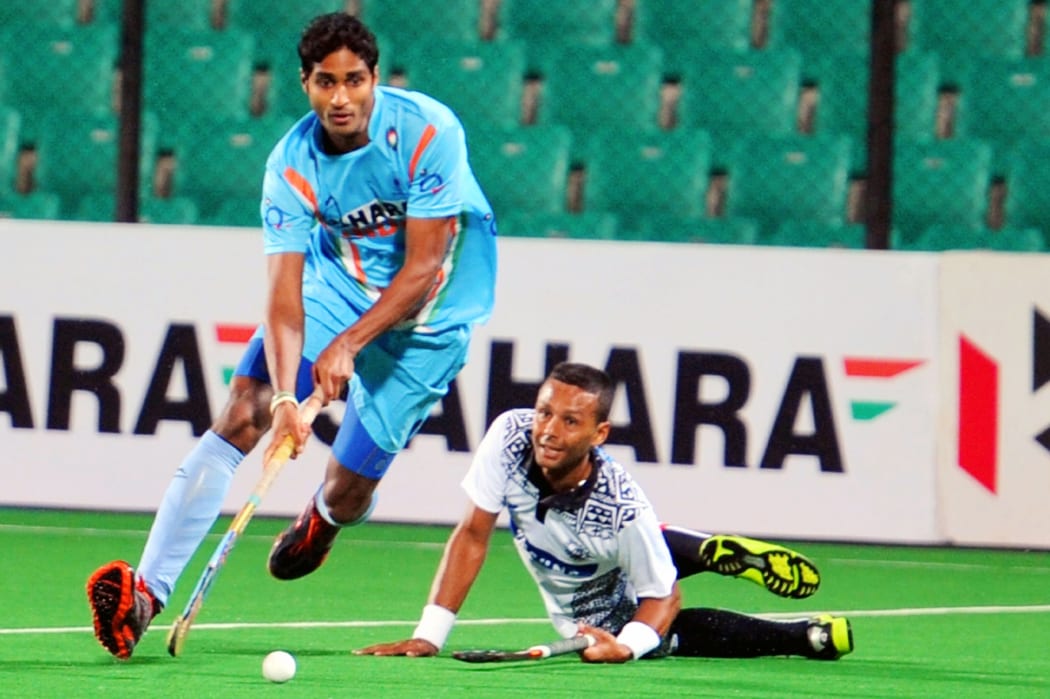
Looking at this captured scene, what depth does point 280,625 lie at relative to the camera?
659cm

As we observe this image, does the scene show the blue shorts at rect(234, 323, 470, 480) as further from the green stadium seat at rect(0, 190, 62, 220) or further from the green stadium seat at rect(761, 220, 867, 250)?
the green stadium seat at rect(0, 190, 62, 220)

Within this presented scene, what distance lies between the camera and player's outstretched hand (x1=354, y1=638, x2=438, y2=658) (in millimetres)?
5672

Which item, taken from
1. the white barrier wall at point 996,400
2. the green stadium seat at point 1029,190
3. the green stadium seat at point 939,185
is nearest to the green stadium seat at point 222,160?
the green stadium seat at point 939,185

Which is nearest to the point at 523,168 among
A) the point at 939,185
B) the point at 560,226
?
the point at 560,226

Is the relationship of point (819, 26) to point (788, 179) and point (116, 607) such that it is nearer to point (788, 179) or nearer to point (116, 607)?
point (788, 179)

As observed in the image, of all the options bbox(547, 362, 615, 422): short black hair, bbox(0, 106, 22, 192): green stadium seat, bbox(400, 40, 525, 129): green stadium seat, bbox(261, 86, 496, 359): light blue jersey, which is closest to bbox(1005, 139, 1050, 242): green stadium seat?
bbox(400, 40, 525, 129): green stadium seat

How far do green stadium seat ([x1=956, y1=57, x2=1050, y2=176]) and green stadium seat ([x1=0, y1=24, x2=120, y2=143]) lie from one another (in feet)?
15.6

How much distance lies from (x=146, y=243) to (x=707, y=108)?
12.3 ft

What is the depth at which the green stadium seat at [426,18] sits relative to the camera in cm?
1251

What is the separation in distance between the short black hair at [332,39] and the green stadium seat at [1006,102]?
6.79m

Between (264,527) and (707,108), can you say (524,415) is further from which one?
(707,108)

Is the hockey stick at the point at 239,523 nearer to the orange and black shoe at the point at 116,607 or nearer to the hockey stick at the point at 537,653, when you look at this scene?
the orange and black shoe at the point at 116,607

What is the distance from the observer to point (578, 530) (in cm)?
570

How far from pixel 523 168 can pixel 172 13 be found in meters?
2.72
